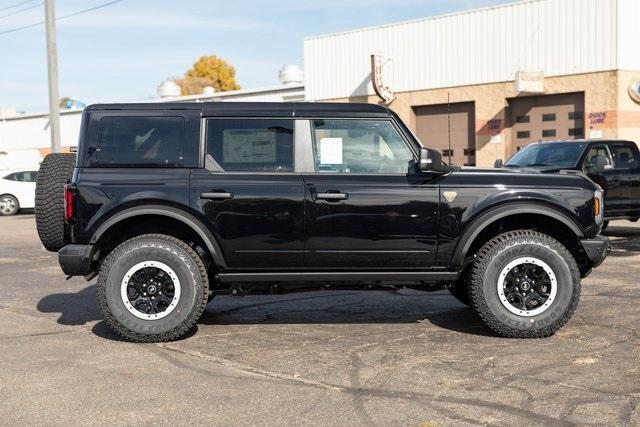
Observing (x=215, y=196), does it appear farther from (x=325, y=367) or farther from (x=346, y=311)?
(x=346, y=311)

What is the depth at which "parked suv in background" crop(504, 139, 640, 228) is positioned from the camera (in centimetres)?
1316

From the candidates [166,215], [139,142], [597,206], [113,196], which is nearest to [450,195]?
[597,206]

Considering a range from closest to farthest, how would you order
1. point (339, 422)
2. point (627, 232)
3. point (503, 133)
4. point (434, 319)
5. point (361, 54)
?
point (339, 422)
point (434, 319)
point (627, 232)
point (503, 133)
point (361, 54)

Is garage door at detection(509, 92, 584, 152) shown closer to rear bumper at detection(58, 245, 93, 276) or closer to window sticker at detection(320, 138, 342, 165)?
window sticker at detection(320, 138, 342, 165)

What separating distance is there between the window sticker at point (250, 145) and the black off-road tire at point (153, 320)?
2.97ft

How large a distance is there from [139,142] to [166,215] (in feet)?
2.24

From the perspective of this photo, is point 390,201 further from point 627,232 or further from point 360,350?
point 627,232

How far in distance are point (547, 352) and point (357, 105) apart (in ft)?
8.19

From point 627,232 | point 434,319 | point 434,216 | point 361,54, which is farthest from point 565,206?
point 361,54

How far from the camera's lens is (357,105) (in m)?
6.60

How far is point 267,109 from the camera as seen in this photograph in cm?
655

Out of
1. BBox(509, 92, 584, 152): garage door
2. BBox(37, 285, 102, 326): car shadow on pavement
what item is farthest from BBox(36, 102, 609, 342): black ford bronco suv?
BBox(509, 92, 584, 152): garage door

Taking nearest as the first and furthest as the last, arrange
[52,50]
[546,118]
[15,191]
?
1. [52,50]
2. [15,191]
3. [546,118]

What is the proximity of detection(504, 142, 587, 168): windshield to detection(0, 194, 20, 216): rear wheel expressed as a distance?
16889 mm
